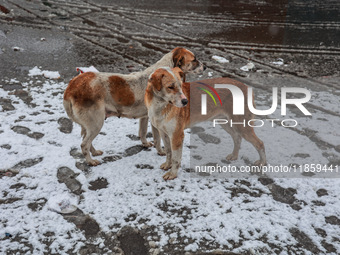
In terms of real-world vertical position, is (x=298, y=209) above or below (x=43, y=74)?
below

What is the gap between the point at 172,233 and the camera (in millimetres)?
3043

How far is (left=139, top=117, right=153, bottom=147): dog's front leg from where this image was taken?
4.29 meters

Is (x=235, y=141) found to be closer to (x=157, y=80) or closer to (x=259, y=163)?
(x=259, y=163)

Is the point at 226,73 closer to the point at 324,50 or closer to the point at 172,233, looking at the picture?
the point at 324,50

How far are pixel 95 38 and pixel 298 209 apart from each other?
7.11m

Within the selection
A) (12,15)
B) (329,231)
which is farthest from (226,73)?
(12,15)

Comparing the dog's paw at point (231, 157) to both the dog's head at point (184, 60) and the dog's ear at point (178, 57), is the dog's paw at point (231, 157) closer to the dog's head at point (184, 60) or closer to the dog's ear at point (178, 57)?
the dog's head at point (184, 60)

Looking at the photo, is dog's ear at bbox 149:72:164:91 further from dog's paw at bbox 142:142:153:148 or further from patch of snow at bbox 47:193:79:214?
patch of snow at bbox 47:193:79:214

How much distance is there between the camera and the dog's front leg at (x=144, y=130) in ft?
14.1

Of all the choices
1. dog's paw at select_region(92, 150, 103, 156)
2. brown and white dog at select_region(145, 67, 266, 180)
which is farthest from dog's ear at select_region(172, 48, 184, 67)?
dog's paw at select_region(92, 150, 103, 156)

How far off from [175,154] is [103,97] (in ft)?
3.66

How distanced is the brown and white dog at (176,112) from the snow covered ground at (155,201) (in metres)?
0.33

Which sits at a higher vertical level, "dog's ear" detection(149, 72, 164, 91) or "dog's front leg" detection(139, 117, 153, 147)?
"dog's ear" detection(149, 72, 164, 91)

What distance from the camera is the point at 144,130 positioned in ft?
14.3
